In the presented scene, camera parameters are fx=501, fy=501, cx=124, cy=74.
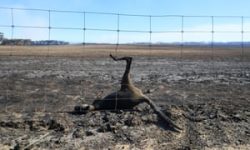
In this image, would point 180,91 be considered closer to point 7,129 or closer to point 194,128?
point 194,128

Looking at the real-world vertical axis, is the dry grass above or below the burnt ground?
above

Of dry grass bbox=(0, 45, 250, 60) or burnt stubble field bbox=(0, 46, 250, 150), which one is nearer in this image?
burnt stubble field bbox=(0, 46, 250, 150)

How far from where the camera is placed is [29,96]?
15.9 m

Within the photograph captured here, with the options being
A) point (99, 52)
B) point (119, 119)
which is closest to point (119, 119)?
point (119, 119)

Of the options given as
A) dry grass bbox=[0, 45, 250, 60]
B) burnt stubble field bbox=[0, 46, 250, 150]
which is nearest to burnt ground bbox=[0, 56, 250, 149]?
burnt stubble field bbox=[0, 46, 250, 150]

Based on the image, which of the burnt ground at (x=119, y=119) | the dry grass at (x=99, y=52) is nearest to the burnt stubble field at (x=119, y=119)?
the burnt ground at (x=119, y=119)

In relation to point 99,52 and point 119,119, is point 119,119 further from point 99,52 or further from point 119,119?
point 99,52

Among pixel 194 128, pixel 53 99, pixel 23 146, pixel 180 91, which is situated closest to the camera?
pixel 23 146

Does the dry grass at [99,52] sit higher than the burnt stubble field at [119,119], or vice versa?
the dry grass at [99,52]

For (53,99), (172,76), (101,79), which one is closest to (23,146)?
(53,99)

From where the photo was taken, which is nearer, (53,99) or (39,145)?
(39,145)

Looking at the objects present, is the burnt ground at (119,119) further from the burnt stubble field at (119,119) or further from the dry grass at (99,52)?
the dry grass at (99,52)

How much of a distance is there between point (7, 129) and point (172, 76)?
42.2ft

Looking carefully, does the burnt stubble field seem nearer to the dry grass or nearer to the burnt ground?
the burnt ground
